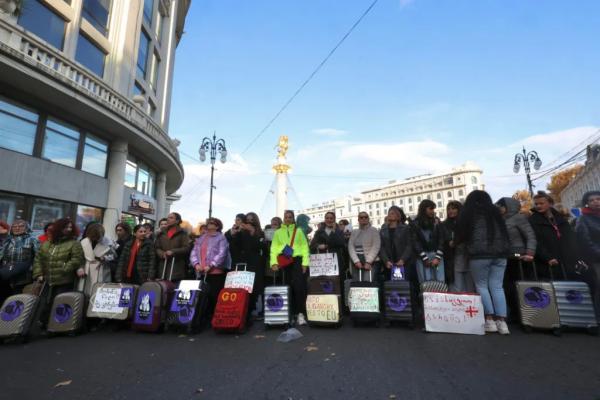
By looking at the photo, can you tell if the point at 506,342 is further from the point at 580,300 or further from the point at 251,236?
the point at 251,236

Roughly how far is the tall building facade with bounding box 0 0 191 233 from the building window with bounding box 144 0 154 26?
0.10 metres

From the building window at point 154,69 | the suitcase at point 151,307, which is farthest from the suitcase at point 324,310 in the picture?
the building window at point 154,69

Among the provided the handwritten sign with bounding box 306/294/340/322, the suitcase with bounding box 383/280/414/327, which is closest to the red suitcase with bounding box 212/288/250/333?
the handwritten sign with bounding box 306/294/340/322

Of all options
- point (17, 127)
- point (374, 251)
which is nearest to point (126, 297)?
point (374, 251)

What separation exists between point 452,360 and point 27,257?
22.1ft

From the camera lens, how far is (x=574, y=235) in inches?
186

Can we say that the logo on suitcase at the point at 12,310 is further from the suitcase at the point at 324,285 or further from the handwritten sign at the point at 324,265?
the handwritten sign at the point at 324,265

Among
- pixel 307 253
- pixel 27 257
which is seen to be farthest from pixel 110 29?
pixel 307 253

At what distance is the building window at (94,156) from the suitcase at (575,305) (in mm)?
16473

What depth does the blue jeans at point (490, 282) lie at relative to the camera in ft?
14.2

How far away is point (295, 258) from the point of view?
18.1ft

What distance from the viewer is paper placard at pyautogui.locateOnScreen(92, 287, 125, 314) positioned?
4.80 metres

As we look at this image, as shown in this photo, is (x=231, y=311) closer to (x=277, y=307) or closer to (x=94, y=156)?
(x=277, y=307)

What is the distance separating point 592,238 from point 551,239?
50 cm
